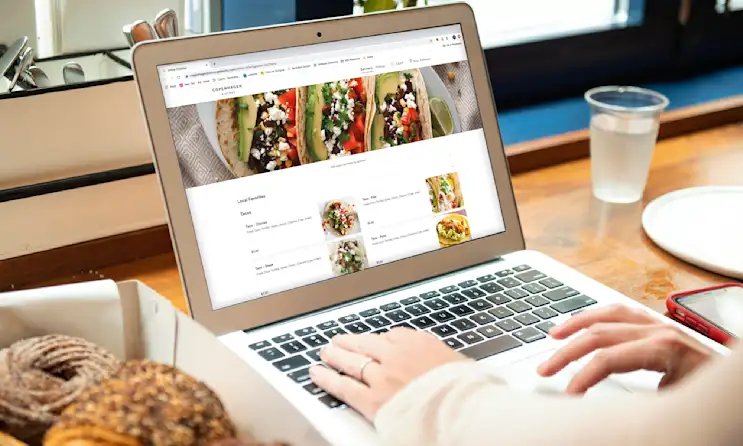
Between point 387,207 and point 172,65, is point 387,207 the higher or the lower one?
the lower one

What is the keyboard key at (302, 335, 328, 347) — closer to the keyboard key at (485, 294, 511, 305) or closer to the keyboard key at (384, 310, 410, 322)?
A: the keyboard key at (384, 310, 410, 322)

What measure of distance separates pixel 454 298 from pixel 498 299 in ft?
0.14

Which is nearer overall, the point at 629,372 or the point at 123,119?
the point at 629,372

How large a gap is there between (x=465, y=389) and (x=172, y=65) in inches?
16.0

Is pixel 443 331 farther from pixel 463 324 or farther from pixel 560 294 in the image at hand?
pixel 560 294

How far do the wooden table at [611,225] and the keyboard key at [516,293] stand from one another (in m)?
0.15

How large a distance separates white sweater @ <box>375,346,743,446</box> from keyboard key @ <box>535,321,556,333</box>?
21 centimetres

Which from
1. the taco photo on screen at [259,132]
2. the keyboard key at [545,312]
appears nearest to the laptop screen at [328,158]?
the taco photo on screen at [259,132]

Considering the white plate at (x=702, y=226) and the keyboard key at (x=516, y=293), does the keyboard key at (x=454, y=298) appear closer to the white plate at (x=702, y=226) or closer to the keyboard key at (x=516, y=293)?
the keyboard key at (x=516, y=293)

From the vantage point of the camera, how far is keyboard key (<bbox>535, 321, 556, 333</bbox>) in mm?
773

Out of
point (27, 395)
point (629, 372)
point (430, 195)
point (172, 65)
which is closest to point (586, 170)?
point (430, 195)

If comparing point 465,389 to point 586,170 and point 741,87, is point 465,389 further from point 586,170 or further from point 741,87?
point 741,87

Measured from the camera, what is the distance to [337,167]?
82cm

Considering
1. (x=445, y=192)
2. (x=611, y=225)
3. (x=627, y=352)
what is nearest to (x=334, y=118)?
(x=445, y=192)
